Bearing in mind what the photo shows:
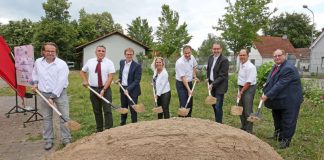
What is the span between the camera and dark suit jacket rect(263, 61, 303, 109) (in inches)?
211

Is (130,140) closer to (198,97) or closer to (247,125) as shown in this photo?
(247,125)

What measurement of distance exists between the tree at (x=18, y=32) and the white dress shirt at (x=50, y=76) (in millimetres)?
38649

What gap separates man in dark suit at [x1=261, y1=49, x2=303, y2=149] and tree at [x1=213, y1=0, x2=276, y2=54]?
20212mm

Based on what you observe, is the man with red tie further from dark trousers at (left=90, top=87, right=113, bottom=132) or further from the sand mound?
the sand mound

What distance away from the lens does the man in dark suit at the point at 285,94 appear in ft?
17.6

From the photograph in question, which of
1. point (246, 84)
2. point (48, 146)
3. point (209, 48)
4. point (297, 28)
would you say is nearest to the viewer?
point (48, 146)

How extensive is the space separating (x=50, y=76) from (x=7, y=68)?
309 centimetres

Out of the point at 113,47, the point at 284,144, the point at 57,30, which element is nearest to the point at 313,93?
the point at 284,144

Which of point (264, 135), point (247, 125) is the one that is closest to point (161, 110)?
point (247, 125)

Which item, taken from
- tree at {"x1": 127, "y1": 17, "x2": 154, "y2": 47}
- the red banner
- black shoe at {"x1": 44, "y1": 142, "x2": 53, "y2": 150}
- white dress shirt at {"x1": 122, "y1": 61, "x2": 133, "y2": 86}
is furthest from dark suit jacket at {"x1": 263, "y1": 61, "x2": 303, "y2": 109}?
tree at {"x1": 127, "y1": 17, "x2": 154, "y2": 47}

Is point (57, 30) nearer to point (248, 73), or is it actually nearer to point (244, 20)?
point (244, 20)

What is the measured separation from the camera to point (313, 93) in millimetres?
10641

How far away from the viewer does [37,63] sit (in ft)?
18.4

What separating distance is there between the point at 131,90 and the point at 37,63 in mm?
1761
